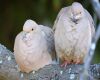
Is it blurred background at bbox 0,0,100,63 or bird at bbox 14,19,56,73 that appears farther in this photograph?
blurred background at bbox 0,0,100,63

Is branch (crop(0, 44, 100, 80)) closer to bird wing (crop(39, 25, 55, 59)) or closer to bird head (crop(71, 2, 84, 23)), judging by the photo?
bird wing (crop(39, 25, 55, 59))

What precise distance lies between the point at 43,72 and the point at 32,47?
14cm

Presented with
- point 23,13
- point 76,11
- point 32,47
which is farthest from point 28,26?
point 23,13

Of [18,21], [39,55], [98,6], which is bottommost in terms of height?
[98,6]

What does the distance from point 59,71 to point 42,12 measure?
192 cm

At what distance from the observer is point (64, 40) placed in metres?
1.68

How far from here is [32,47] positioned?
1.76 m

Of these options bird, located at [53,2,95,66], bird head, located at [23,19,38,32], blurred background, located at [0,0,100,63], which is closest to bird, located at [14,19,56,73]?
bird head, located at [23,19,38,32]

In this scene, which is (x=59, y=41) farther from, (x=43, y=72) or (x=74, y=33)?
(x=43, y=72)

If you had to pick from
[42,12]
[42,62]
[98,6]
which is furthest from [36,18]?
[98,6]

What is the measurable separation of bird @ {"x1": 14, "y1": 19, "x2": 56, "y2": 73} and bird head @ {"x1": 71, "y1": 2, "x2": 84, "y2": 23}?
0.59 feet

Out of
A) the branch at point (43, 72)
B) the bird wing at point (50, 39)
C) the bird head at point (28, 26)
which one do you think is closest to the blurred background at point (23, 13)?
the branch at point (43, 72)

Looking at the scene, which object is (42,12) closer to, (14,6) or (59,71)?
(14,6)

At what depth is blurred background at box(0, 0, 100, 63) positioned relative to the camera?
11.8 feet
